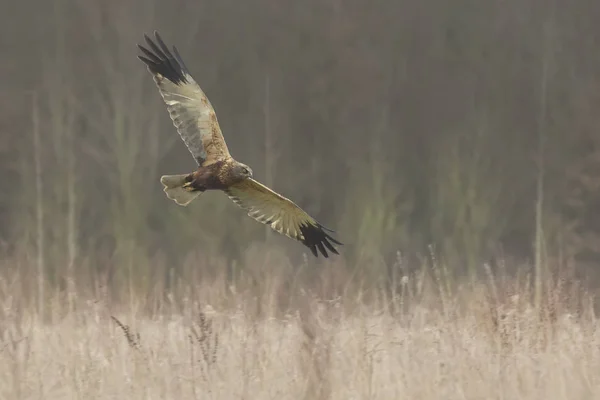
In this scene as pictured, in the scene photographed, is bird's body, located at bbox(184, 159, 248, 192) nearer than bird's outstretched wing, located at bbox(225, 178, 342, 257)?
Yes

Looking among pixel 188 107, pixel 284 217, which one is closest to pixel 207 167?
pixel 188 107

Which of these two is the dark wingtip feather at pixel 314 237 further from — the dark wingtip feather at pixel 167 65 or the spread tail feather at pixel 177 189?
the dark wingtip feather at pixel 167 65

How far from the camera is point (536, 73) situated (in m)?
13.9

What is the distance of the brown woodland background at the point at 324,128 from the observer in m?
12.8

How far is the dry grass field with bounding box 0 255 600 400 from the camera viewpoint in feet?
16.3

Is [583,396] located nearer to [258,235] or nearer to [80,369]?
[80,369]

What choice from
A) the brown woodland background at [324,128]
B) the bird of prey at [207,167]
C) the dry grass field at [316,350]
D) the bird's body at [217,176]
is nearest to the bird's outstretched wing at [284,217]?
the bird of prey at [207,167]

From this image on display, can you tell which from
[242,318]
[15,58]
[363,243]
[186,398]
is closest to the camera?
[186,398]

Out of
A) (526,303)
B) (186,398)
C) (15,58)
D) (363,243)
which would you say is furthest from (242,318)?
(15,58)

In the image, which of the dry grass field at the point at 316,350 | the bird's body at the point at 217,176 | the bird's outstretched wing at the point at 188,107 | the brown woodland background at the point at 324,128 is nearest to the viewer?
the dry grass field at the point at 316,350

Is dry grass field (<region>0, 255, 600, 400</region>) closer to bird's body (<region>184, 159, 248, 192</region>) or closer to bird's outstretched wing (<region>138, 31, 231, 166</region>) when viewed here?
bird's body (<region>184, 159, 248, 192</region>)

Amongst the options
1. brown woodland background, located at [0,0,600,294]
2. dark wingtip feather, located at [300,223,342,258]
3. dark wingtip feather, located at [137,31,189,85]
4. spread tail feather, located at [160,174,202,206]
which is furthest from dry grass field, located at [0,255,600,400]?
brown woodland background, located at [0,0,600,294]

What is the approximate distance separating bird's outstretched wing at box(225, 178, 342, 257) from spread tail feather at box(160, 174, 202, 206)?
16.3 inches

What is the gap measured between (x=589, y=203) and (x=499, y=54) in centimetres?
213
